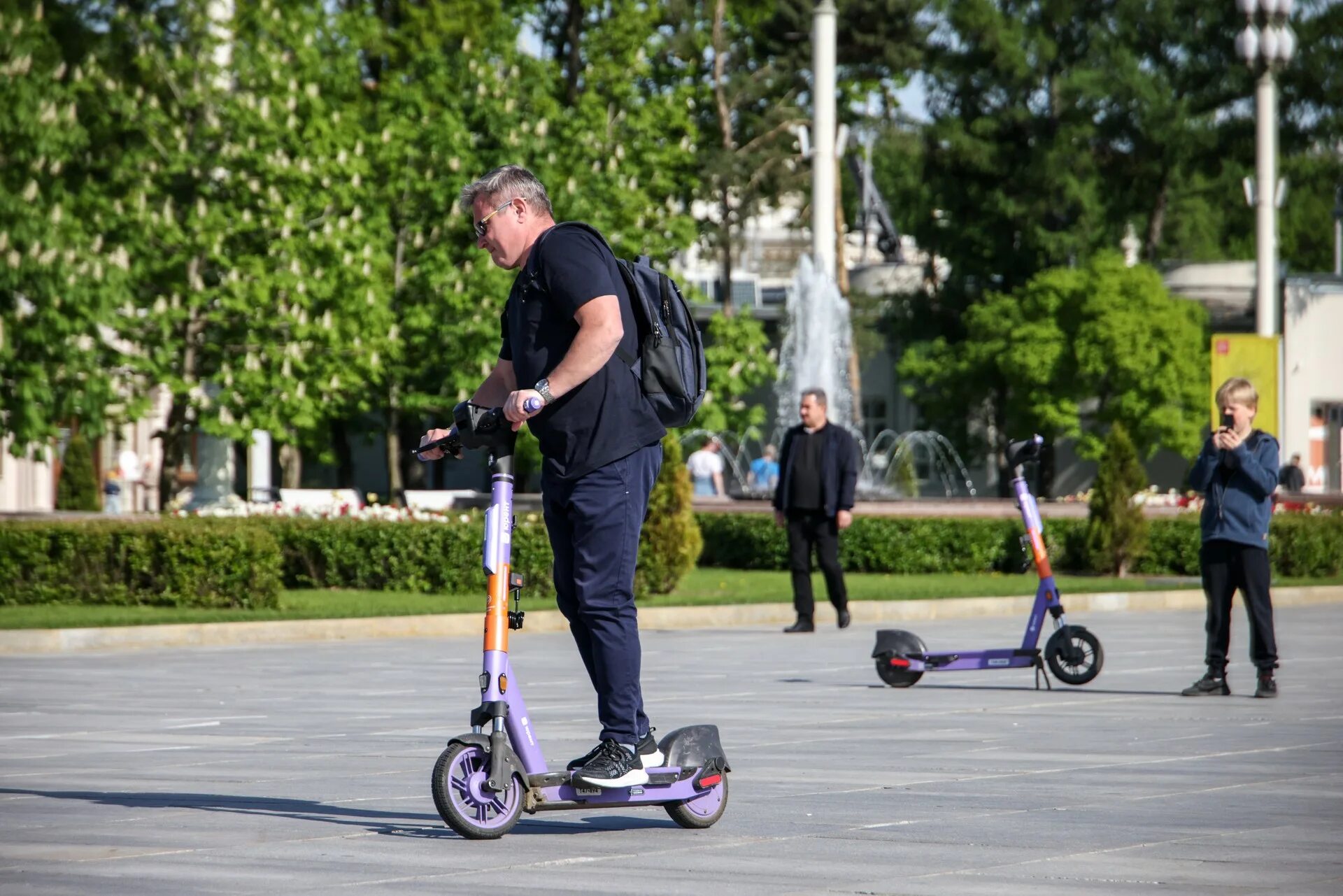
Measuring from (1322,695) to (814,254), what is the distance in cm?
2485

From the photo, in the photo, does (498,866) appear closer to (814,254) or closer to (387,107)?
(814,254)

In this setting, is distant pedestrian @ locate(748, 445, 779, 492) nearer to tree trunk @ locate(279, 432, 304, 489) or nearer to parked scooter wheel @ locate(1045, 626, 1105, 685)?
tree trunk @ locate(279, 432, 304, 489)

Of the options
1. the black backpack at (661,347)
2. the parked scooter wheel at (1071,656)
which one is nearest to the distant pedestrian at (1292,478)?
the parked scooter wheel at (1071,656)

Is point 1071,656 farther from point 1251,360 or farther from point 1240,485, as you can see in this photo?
point 1251,360

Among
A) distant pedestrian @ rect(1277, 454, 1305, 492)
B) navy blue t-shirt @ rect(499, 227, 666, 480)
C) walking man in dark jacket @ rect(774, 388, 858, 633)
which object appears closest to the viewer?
navy blue t-shirt @ rect(499, 227, 666, 480)

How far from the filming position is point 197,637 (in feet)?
53.9

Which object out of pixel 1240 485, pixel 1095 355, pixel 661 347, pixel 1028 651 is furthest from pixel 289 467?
pixel 661 347

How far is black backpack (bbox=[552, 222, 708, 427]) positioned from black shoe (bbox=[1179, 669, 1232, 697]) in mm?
5965

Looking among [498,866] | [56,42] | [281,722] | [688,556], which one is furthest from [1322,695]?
[56,42]

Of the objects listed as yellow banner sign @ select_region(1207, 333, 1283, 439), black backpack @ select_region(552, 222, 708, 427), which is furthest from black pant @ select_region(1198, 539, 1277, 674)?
yellow banner sign @ select_region(1207, 333, 1283, 439)

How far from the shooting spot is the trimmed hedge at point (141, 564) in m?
18.6

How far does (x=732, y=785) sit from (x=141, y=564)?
12283mm

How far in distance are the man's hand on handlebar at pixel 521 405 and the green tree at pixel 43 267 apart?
1993 cm

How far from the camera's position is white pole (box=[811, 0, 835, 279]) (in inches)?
1400
